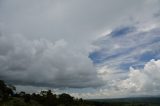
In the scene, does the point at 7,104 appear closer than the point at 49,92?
Yes

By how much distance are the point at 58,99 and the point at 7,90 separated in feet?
115

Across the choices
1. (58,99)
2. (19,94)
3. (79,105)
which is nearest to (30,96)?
(19,94)

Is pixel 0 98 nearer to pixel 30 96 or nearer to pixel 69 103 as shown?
pixel 30 96

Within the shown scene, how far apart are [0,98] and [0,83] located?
15.3 m

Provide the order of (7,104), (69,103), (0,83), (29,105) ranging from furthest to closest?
(69,103)
(0,83)
(29,105)
(7,104)

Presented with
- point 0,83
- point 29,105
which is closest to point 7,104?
point 29,105

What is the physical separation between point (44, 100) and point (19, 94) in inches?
714

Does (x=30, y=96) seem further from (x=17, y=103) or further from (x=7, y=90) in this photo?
(x=17, y=103)

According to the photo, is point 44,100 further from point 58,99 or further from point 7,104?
point 7,104

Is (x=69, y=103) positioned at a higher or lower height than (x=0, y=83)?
lower

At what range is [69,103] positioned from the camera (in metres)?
189

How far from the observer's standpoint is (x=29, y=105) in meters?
158

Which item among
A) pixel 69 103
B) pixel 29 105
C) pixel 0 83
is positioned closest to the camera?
pixel 29 105

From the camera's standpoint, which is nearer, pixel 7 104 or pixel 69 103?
pixel 7 104
